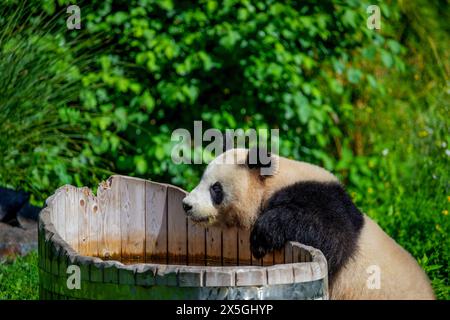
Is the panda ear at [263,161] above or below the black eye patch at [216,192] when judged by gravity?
above

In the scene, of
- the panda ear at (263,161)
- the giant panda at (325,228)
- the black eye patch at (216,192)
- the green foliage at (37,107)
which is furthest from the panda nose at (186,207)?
the green foliage at (37,107)

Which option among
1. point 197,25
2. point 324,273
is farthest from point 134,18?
point 324,273

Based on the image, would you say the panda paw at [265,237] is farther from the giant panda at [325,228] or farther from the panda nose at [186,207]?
the panda nose at [186,207]

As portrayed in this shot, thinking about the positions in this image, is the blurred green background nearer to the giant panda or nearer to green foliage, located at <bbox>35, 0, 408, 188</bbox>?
green foliage, located at <bbox>35, 0, 408, 188</bbox>

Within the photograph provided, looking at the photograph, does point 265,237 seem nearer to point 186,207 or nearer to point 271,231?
point 271,231

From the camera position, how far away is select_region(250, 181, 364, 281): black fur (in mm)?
3809

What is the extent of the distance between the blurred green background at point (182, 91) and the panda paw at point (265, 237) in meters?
2.23

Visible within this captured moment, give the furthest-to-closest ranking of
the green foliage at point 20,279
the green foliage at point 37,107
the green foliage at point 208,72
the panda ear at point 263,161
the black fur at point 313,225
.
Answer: the green foliage at point 208,72 < the green foliage at point 37,107 < the green foliage at point 20,279 < the panda ear at point 263,161 < the black fur at point 313,225

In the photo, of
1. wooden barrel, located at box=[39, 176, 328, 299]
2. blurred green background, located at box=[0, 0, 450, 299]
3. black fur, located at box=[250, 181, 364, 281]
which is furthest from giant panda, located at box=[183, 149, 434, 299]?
blurred green background, located at box=[0, 0, 450, 299]

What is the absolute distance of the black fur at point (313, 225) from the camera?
381cm

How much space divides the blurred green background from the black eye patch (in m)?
2.00

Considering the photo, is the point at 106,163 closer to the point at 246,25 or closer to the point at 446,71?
the point at 246,25

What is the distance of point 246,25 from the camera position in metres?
6.68

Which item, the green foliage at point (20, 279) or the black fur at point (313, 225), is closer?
the black fur at point (313, 225)
